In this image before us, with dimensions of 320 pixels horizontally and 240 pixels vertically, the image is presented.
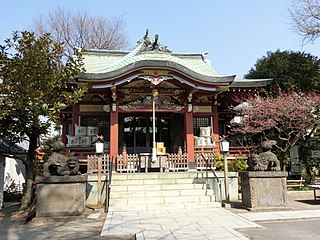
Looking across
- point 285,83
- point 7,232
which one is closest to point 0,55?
point 7,232

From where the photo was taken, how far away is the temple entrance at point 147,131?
13.4 m

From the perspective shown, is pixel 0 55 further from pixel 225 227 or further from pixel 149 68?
pixel 225 227

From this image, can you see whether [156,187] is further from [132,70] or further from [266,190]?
[132,70]

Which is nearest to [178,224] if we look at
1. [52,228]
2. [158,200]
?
[158,200]

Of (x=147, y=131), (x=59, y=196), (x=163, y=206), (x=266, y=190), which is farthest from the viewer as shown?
(x=147, y=131)

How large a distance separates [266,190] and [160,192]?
10.2ft

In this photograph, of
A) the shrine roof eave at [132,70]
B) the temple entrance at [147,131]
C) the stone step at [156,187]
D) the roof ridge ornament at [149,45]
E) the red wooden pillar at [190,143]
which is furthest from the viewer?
the roof ridge ornament at [149,45]

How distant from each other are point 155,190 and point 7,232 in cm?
425

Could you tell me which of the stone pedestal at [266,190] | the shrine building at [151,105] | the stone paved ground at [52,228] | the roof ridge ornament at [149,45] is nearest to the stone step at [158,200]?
the stone paved ground at [52,228]

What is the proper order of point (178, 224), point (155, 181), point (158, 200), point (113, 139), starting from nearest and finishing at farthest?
1. point (178, 224)
2. point (158, 200)
3. point (155, 181)
4. point (113, 139)

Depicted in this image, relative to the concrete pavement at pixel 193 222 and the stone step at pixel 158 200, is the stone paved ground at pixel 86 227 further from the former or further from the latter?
the stone step at pixel 158 200

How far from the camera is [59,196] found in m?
7.13

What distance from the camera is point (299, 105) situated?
13.2 m

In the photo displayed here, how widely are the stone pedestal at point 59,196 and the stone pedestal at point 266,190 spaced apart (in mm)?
4484
